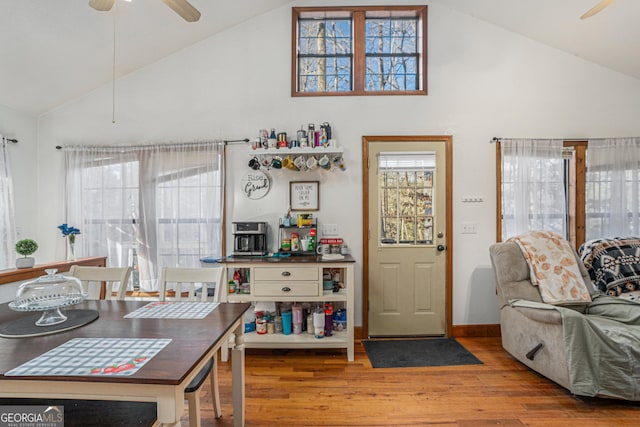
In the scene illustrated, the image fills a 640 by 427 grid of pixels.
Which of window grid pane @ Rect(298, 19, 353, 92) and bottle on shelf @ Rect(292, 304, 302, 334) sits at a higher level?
window grid pane @ Rect(298, 19, 353, 92)

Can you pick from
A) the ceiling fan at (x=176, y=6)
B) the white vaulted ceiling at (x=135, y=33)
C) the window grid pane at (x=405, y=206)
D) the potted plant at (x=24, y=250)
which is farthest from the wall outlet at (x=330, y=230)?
the potted plant at (x=24, y=250)

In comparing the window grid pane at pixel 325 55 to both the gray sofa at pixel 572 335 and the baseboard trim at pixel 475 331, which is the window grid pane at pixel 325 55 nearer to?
the gray sofa at pixel 572 335

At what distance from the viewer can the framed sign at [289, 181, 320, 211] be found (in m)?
3.16

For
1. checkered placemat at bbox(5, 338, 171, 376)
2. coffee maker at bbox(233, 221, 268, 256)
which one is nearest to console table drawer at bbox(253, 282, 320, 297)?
coffee maker at bbox(233, 221, 268, 256)

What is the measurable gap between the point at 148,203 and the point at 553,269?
386 centimetres

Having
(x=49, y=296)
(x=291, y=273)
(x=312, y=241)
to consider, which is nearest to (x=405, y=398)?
(x=291, y=273)

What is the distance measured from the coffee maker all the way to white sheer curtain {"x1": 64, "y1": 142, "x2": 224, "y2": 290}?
0.32 m

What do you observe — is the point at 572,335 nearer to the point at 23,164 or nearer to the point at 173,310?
the point at 173,310

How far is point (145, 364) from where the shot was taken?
3.37 feet

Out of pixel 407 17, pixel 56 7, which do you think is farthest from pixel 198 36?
pixel 407 17

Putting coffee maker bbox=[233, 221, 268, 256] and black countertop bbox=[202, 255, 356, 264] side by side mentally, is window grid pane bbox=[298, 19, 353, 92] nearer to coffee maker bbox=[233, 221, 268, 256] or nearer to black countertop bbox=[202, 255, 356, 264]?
coffee maker bbox=[233, 221, 268, 256]

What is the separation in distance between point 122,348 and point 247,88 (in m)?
2.75

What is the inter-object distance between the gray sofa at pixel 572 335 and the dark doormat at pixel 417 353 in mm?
421

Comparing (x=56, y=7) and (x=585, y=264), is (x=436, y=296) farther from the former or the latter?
(x=56, y=7)
